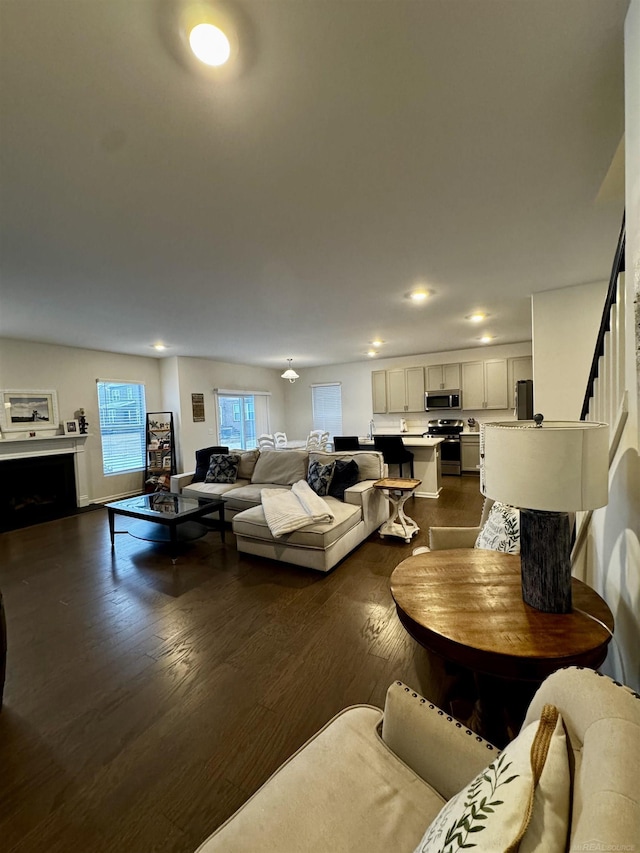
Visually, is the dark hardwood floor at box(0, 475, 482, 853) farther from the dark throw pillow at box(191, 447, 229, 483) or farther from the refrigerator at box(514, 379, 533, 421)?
the refrigerator at box(514, 379, 533, 421)

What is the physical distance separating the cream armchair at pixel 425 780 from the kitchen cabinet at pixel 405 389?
261 inches

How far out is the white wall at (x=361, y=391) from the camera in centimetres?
682

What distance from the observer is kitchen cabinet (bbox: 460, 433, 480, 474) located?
260 inches

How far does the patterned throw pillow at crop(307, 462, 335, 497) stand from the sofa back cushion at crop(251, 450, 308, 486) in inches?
16.0

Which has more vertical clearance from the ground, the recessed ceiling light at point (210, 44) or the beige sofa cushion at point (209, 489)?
the recessed ceiling light at point (210, 44)

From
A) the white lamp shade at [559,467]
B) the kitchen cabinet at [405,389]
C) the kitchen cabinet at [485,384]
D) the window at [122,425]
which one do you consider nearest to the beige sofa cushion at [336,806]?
the white lamp shade at [559,467]

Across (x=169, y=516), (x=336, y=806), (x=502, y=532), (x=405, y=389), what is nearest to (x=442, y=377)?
(x=405, y=389)

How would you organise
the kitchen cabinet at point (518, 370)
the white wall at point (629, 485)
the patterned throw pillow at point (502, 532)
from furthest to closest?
the kitchen cabinet at point (518, 370) < the patterned throw pillow at point (502, 532) < the white wall at point (629, 485)

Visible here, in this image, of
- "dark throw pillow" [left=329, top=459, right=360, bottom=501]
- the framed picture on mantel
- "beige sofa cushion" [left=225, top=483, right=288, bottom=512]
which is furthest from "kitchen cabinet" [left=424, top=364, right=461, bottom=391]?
the framed picture on mantel

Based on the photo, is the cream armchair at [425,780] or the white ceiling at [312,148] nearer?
the cream armchair at [425,780]

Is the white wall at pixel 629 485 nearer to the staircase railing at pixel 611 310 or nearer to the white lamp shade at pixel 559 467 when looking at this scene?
the white lamp shade at pixel 559 467

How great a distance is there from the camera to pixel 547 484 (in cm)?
107

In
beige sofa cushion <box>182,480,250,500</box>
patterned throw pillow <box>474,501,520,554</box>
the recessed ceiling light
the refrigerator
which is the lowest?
beige sofa cushion <box>182,480,250,500</box>

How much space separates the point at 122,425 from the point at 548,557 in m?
6.72
